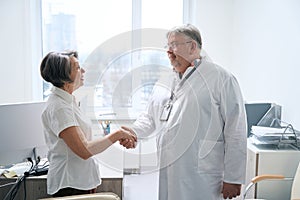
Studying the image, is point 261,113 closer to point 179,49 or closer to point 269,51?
point 269,51

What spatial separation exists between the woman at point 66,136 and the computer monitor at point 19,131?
510mm

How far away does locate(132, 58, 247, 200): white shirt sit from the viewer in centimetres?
144

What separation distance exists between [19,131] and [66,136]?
660mm

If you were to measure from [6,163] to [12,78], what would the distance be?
168 centimetres

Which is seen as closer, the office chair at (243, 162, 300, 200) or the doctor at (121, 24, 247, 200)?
the doctor at (121, 24, 247, 200)

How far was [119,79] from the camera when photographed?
1.57 metres

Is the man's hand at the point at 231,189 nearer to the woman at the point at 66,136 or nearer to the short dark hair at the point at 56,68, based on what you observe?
the woman at the point at 66,136

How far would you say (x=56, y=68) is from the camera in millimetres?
1364

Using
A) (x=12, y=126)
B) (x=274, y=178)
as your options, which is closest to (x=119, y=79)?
(x=12, y=126)

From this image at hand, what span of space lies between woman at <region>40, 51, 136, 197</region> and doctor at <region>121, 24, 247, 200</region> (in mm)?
245

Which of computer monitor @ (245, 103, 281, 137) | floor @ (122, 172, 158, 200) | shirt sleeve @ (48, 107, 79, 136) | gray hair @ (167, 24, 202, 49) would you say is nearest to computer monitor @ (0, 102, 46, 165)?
shirt sleeve @ (48, 107, 79, 136)

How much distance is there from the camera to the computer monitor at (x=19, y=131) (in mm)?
1759

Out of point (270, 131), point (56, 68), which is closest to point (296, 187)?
point (270, 131)

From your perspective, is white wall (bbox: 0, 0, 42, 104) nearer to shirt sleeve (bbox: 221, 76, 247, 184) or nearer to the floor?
the floor
